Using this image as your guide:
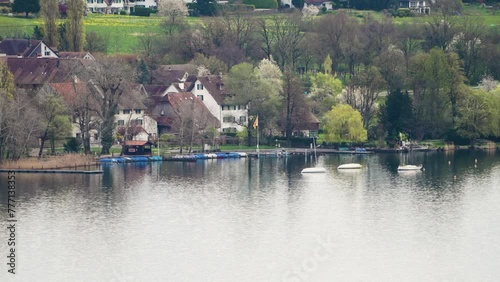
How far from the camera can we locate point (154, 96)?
110m

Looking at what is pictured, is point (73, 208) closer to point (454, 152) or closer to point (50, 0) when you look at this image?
point (454, 152)

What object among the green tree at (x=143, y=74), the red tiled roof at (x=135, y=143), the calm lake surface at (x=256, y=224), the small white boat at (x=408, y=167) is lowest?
the calm lake surface at (x=256, y=224)

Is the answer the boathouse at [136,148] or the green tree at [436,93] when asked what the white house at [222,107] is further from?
the green tree at [436,93]

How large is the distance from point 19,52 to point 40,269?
68967 millimetres

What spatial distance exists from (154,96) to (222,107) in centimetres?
580

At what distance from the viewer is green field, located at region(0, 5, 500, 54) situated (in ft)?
454

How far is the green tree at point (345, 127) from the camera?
341 feet

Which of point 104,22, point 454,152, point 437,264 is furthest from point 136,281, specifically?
point 104,22

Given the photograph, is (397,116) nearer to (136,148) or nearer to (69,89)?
(136,148)

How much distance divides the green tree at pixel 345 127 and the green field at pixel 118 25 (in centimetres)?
3734

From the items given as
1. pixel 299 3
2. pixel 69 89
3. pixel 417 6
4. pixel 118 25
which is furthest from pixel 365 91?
pixel 417 6

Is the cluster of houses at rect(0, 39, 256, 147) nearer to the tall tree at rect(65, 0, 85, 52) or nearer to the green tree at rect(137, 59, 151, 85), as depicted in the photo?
the green tree at rect(137, 59, 151, 85)

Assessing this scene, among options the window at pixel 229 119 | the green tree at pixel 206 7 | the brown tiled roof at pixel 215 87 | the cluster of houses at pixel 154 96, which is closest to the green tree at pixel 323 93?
the window at pixel 229 119

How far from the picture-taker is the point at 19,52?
122875 mm
